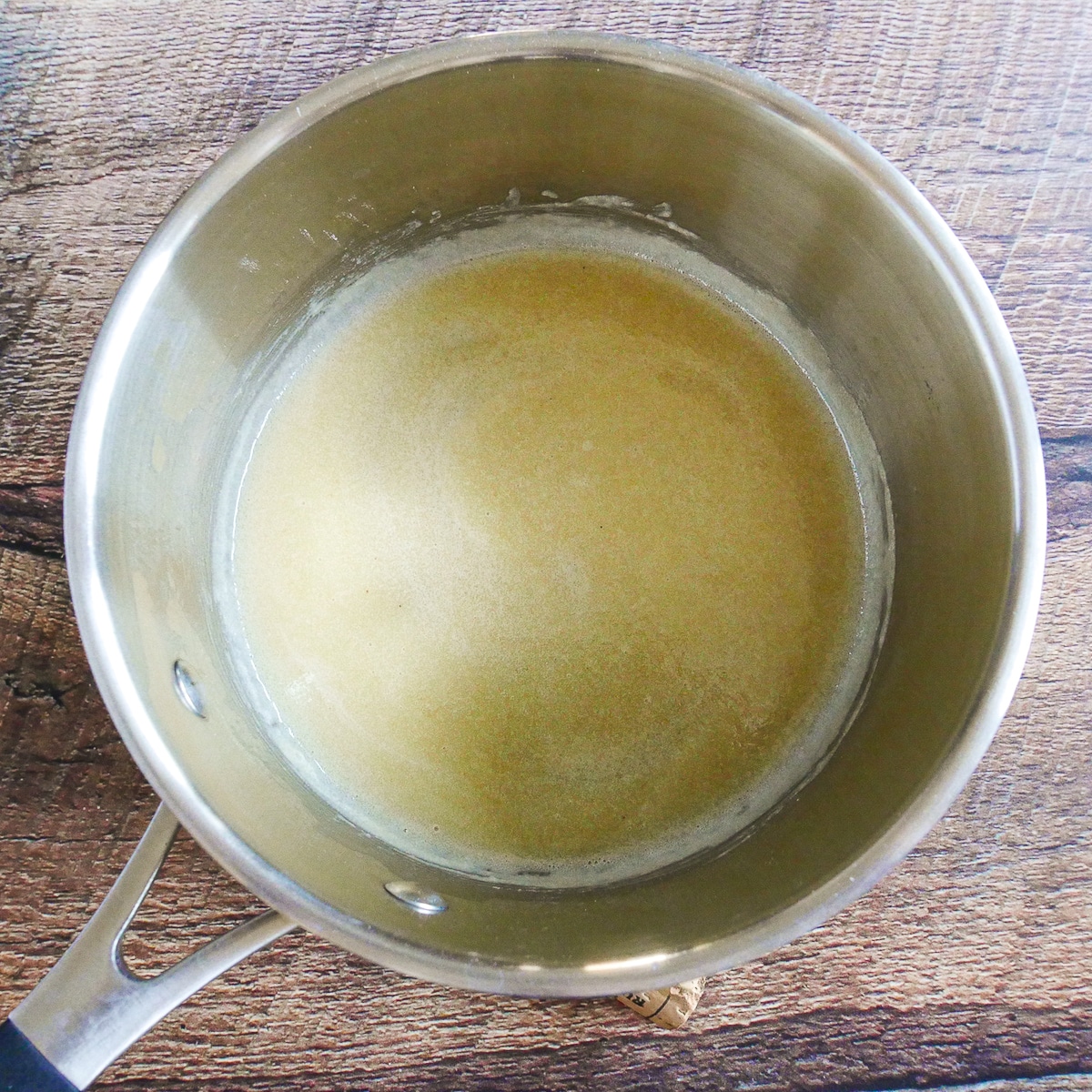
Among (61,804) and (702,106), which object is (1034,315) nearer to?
(702,106)

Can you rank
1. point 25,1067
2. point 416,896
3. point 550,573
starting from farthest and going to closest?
point 550,573, point 416,896, point 25,1067

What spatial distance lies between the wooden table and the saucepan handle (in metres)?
0.21

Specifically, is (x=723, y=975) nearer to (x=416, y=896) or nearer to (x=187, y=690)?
(x=416, y=896)

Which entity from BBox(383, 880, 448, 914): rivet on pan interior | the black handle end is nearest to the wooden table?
BBox(383, 880, 448, 914): rivet on pan interior

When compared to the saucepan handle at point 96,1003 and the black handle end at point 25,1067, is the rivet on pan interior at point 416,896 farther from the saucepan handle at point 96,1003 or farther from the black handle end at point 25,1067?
the black handle end at point 25,1067

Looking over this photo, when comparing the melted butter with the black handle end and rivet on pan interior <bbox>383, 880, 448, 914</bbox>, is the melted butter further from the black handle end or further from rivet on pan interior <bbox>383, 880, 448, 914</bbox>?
the black handle end

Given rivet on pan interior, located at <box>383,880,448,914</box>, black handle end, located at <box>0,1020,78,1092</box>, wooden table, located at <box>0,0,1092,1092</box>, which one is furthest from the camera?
wooden table, located at <box>0,0,1092,1092</box>

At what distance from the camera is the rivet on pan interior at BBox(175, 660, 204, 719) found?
2.25 ft

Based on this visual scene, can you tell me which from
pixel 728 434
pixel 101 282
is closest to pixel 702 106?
pixel 728 434

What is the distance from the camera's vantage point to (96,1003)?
1.86ft

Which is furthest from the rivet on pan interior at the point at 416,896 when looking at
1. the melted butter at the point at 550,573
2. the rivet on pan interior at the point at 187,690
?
the rivet on pan interior at the point at 187,690

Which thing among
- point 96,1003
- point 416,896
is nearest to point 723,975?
point 416,896

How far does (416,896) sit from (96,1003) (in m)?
0.22

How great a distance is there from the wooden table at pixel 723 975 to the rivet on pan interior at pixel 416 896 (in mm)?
126
